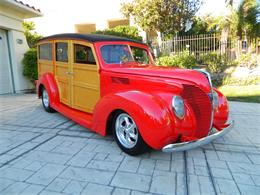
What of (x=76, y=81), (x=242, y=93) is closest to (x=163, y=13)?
(x=242, y=93)

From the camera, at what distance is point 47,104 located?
5.64m

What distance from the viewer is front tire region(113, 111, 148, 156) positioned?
122 inches

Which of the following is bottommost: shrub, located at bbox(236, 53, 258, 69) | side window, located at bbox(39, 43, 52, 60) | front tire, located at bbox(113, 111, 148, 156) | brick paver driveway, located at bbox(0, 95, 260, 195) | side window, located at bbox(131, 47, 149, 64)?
brick paver driveway, located at bbox(0, 95, 260, 195)

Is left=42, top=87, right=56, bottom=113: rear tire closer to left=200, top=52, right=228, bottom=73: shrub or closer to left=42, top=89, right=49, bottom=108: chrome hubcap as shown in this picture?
left=42, top=89, right=49, bottom=108: chrome hubcap

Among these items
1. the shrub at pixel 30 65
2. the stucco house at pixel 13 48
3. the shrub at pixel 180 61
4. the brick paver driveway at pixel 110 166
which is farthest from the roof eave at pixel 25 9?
the shrub at pixel 180 61

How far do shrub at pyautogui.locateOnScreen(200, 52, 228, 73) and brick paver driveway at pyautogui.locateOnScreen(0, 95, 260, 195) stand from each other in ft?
19.9

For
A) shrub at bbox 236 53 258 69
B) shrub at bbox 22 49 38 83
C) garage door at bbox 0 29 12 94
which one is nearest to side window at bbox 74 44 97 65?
shrub at bbox 22 49 38 83

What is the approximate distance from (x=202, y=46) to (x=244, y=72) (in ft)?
8.16

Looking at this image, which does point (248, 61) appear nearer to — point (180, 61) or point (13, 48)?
point (180, 61)

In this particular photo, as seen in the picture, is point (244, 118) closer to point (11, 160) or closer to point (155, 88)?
point (155, 88)

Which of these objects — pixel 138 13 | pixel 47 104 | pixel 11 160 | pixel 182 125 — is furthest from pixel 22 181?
pixel 138 13

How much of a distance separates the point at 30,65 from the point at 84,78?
591cm

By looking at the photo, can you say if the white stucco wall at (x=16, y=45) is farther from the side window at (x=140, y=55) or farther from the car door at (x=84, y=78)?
the side window at (x=140, y=55)

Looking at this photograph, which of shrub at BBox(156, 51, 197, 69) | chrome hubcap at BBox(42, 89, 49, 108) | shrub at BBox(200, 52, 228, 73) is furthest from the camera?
shrub at BBox(200, 52, 228, 73)
